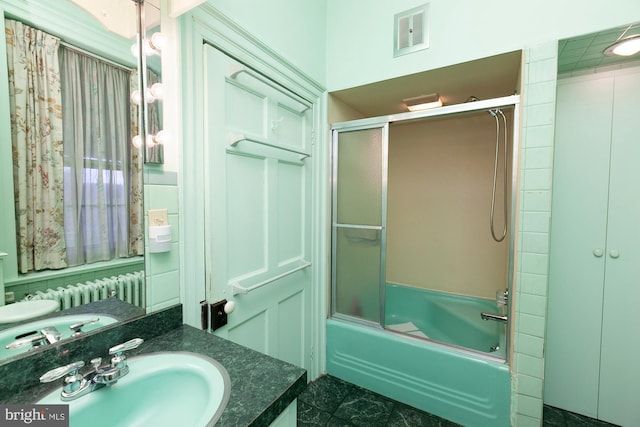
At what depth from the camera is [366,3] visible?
5.85ft

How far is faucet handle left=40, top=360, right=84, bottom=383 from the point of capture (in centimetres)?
65

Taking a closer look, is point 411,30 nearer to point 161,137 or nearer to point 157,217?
point 161,137

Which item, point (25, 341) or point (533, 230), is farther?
point (533, 230)

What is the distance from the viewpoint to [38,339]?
2.48 feet

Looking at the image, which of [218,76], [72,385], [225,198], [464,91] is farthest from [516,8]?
[72,385]

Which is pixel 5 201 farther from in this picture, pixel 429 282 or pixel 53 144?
pixel 429 282

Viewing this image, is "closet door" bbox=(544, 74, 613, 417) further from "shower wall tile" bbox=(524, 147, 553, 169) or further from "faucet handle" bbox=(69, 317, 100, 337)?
"faucet handle" bbox=(69, 317, 100, 337)

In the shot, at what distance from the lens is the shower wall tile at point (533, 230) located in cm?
134

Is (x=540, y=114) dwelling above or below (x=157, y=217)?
above

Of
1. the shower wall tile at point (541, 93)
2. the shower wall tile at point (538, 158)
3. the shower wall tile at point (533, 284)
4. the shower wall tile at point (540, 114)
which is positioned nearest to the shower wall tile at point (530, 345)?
the shower wall tile at point (533, 284)

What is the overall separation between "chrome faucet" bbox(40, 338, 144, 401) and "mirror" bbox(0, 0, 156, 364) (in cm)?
20

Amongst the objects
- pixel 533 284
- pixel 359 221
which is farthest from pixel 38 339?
pixel 533 284

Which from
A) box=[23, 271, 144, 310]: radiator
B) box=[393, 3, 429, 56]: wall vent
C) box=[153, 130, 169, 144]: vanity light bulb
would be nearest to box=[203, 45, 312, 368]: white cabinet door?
box=[153, 130, 169, 144]: vanity light bulb

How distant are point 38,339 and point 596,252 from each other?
254 cm
